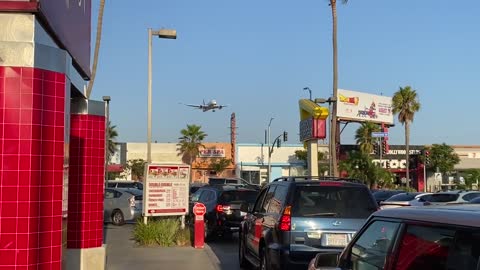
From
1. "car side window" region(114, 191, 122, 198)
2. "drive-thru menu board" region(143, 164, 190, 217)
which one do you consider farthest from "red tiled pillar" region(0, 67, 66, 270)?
"car side window" region(114, 191, 122, 198)

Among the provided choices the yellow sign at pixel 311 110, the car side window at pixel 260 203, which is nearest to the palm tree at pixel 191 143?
the yellow sign at pixel 311 110

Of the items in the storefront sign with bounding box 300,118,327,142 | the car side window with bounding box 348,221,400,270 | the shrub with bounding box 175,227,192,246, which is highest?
the storefront sign with bounding box 300,118,327,142

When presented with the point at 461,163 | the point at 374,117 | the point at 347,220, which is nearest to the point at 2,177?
the point at 347,220

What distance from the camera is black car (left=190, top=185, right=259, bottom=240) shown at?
1683cm

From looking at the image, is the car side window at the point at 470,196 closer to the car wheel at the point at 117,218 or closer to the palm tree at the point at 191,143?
the car wheel at the point at 117,218

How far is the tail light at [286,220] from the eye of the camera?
8.62m

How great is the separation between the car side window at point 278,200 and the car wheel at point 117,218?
1497 cm

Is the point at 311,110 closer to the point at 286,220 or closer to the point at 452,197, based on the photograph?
the point at 452,197

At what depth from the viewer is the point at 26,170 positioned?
616 centimetres

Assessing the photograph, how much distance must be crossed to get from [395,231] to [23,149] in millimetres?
4002

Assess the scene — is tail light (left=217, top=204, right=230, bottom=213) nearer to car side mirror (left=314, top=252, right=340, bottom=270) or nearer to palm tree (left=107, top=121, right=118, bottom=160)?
car side mirror (left=314, top=252, right=340, bottom=270)

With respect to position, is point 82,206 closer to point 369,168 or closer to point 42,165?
point 42,165

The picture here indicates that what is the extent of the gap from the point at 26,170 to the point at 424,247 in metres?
4.21

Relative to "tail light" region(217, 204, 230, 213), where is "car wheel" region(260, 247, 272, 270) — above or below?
below
